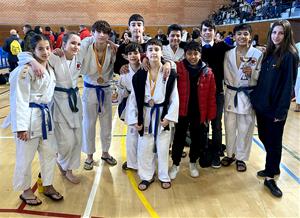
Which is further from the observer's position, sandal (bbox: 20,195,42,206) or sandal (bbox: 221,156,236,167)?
sandal (bbox: 221,156,236,167)

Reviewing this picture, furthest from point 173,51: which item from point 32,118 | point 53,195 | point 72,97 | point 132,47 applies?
point 53,195

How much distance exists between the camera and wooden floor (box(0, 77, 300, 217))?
2.77 meters

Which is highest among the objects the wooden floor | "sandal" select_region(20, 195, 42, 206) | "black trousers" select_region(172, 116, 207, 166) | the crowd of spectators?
the crowd of spectators

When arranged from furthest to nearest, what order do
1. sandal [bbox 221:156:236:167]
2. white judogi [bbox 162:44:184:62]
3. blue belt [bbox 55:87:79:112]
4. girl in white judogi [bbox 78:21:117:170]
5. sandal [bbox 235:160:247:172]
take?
sandal [bbox 221:156:236:167], sandal [bbox 235:160:247:172], white judogi [bbox 162:44:184:62], girl in white judogi [bbox 78:21:117:170], blue belt [bbox 55:87:79:112]

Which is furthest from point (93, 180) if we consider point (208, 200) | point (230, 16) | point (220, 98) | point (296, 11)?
point (230, 16)

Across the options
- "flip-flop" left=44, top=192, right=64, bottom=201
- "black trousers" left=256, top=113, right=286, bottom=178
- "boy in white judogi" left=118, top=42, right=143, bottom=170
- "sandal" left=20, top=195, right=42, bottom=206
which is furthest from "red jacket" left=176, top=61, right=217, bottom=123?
"sandal" left=20, top=195, right=42, bottom=206

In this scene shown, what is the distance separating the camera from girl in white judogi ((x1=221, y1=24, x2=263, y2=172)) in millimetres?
3283

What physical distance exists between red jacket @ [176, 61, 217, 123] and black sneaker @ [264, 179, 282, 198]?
3.28 feet

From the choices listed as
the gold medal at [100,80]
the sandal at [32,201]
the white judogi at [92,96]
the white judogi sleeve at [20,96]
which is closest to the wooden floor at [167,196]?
the sandal at [32,201]

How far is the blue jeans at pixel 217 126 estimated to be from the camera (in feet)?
11.8

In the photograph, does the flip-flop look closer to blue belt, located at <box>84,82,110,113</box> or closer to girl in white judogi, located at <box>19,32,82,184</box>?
girl in white judogi, located at <box>19,32,82,184</box>

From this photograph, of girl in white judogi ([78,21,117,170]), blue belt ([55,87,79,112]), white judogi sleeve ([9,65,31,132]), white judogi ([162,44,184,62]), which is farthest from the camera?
white judogi ([162,44,184,62])

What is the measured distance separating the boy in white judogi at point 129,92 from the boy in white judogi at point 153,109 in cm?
16

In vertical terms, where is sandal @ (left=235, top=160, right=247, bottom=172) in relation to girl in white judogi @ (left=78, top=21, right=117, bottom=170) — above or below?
below
